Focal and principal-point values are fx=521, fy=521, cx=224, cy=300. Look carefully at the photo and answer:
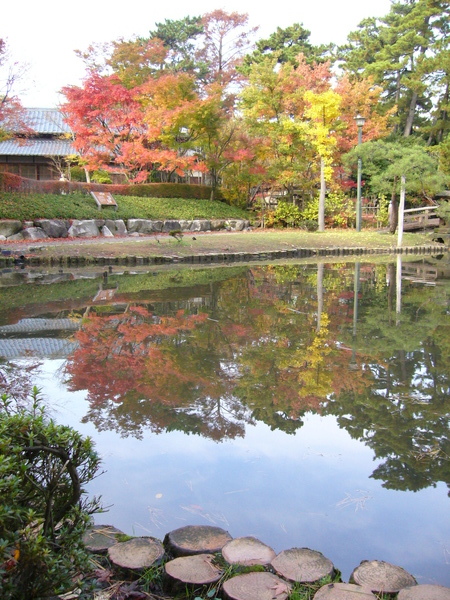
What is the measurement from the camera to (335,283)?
1129 cm

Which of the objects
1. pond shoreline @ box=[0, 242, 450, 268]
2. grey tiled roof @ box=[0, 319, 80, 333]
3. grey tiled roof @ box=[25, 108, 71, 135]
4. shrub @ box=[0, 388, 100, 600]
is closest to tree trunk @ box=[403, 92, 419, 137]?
pond shoreline @ box=[0, 242, 450, 268]

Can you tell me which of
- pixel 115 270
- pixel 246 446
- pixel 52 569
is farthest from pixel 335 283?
pixel 52 569

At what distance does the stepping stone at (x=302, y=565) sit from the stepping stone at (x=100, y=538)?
0.76 meters

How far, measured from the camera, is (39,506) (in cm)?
191

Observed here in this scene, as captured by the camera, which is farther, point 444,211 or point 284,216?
point 284,216

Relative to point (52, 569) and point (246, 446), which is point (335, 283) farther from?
point (52, 569)

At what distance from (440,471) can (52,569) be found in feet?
8.06

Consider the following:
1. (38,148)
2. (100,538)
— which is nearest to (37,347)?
(100,538)

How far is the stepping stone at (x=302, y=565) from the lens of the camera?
2.11 meters

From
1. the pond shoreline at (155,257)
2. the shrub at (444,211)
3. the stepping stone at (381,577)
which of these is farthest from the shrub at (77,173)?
the stepping stone at (381,577)

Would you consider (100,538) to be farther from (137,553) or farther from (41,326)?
(41,326)

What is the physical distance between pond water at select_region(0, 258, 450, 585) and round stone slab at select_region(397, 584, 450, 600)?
276mm

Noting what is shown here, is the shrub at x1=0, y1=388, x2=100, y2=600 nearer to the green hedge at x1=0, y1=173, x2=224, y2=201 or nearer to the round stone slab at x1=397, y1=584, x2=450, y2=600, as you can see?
the round stone slab at x1=397, y1=584, x2=450, y2=600

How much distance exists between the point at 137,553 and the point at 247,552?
48 cm
